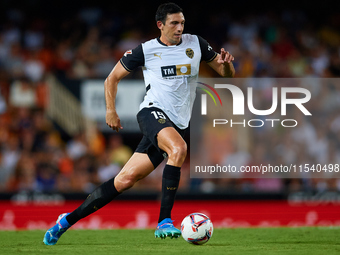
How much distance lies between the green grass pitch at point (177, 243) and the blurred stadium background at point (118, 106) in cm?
251

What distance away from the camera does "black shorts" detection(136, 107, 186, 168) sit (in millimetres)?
5328

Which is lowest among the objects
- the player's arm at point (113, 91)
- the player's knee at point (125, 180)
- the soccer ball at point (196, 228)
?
the soccer ball at point (196, 228)

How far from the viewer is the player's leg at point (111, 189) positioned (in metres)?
5.47

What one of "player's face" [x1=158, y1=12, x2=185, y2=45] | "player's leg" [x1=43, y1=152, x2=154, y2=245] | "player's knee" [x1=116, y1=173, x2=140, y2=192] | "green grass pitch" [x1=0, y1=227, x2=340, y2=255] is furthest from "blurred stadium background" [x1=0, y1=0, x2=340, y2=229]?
"player's face" [x1=158, y1=12, x2=185, y2=45]

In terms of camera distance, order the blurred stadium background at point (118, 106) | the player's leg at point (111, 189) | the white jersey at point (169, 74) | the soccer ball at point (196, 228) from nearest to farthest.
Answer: the soccer ball at point (196, 228) → the player's leg at point (111, 189) → the white jersey at point (169, 74) → the blurred stadium background at point (118, 106)

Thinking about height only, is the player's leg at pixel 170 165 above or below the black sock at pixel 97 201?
above

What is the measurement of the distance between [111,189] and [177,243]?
2.70ft

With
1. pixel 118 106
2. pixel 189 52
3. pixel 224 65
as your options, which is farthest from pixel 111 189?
pixel 118 106

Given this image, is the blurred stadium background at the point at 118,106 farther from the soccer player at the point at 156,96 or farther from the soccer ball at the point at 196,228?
the soccer ball at the point at 196,228

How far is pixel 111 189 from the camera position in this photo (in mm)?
5539

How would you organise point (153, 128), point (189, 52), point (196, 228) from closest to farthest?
point (196, 228), point (153, 128), point (189, 52)

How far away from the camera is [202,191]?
388 inches

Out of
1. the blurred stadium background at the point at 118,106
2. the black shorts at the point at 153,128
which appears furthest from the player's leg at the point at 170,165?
the blurred stadium background at the point at 118,106

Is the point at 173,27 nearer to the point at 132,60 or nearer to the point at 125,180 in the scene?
the point at 132,60
